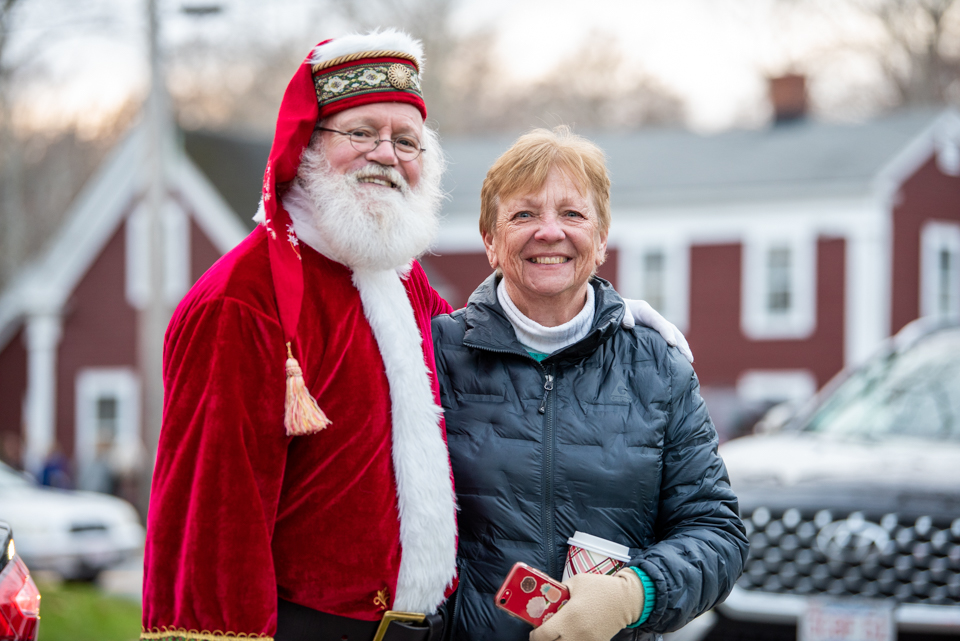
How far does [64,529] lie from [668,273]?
14586 millimetres

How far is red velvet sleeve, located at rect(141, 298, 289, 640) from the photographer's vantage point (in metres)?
2.32

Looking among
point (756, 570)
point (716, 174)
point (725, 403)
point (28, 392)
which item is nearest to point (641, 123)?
point (716, 174)

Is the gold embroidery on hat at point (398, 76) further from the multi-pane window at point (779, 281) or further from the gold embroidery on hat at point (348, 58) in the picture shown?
the multi-pane window at point (779, 281)

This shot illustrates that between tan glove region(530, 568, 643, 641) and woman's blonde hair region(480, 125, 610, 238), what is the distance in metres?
0.96

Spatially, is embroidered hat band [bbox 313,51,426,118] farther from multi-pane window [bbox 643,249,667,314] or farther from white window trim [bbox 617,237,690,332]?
multi-pane window [bbox 643,249,667,314]

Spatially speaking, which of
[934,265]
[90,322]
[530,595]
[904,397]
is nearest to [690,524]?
[530,595]

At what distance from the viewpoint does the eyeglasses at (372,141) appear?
2.69m

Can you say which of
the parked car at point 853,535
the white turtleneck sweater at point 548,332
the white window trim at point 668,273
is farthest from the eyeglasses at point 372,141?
the white window trim at point 668,273

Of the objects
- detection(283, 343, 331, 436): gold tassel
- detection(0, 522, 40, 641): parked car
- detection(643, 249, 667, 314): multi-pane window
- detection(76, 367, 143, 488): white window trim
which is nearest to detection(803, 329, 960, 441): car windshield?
detection(283, 343, 331, 436): gold tassel

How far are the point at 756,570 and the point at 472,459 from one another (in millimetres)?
2243

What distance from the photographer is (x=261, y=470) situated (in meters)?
2.39

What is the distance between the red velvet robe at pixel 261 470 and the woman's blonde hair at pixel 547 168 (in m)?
0.56

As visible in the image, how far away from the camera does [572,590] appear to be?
101 inches

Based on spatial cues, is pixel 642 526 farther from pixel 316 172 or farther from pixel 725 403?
pixel 725 403
